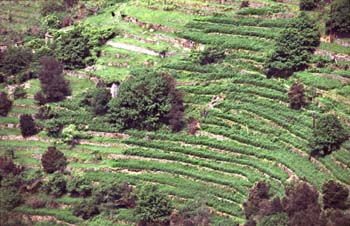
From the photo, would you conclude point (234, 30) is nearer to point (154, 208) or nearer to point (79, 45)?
point (79, 45)

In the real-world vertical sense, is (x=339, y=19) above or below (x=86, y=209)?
above

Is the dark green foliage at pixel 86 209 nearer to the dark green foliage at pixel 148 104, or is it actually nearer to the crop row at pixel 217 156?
the crop row at pixel 217 156

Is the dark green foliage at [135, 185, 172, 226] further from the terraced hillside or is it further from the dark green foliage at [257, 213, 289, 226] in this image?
the dark green foliage at [257, 213, 289, 226]

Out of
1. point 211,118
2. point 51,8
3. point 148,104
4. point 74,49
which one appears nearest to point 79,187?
point 148,104

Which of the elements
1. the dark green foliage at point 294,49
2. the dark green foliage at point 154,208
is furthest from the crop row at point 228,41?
the dark green foliage at point 154,208

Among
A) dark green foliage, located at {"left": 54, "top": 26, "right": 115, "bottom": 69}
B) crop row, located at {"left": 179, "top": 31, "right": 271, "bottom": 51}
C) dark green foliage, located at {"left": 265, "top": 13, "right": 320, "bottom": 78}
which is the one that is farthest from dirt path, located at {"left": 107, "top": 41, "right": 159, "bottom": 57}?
dark green foliage, located at {"left": 265, "top": 13, "right": 320, "bottom": 78}

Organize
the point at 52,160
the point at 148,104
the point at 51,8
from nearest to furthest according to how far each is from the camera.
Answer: the point at 52,160
the point at 148,104
the point at 51,8

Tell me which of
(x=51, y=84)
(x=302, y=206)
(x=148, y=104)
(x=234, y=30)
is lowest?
(x=302, y=206)
